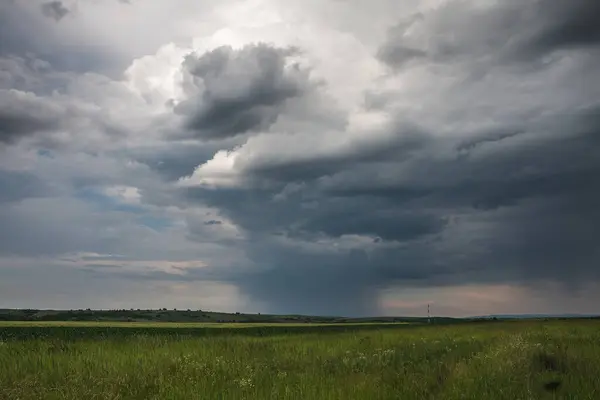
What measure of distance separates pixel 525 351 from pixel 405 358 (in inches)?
182

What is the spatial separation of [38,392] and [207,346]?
1270cm

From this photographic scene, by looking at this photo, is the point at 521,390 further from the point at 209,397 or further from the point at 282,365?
the point at 282,365

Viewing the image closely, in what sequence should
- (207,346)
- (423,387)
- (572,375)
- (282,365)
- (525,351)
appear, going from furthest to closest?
1. (207,346)
2. (282,365)
3. (525,351)
4. (572,375)
5. (423,387)

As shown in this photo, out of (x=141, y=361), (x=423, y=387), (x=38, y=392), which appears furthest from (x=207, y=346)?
(x=423, y=387)

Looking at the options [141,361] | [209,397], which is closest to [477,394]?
[209,397]

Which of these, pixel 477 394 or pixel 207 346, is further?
pixel 207 346

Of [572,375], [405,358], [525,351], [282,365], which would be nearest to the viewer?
[572,375]

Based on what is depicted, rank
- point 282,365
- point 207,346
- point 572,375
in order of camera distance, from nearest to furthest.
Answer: point 572,375 → point 282,365 → point 207,346

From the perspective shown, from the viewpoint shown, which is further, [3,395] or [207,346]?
[207,346]

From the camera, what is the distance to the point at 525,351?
1747 centimetres

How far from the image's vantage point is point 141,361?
728 inches

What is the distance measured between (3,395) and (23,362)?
615 centimetres

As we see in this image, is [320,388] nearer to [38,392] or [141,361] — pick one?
[38,392]

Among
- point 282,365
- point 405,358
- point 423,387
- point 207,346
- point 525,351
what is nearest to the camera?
point 423,387
